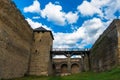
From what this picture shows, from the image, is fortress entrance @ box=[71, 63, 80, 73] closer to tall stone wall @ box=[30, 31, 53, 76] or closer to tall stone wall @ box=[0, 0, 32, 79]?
tall stone wall @ box=[30, 31, 53, 76]

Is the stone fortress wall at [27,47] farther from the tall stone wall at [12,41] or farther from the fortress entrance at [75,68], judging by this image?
the fortress entrance at [75,68]

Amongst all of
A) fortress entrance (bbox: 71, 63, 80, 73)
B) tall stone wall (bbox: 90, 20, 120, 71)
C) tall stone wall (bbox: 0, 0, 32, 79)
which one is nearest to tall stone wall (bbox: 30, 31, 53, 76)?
tall stone wall (bbox: 0, 0, 32, 79)

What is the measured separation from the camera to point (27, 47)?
2705 centimetres

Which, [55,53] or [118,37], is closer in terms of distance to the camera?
[118,37]

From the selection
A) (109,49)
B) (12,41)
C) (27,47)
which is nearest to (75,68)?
(27,47)

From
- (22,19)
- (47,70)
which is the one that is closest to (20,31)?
(22,19)

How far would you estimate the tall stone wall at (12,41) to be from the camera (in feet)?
59.3

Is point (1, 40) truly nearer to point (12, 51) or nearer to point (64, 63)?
point (12, 51)

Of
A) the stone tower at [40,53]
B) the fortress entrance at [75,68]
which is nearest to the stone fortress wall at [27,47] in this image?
the stone tower at [40,53]

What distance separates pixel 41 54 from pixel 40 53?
203 mm

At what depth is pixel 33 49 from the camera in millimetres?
29938

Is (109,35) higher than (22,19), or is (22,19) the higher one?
(22,19)

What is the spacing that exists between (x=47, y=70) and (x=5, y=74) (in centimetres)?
1110

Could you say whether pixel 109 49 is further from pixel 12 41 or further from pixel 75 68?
pixel 75 68
